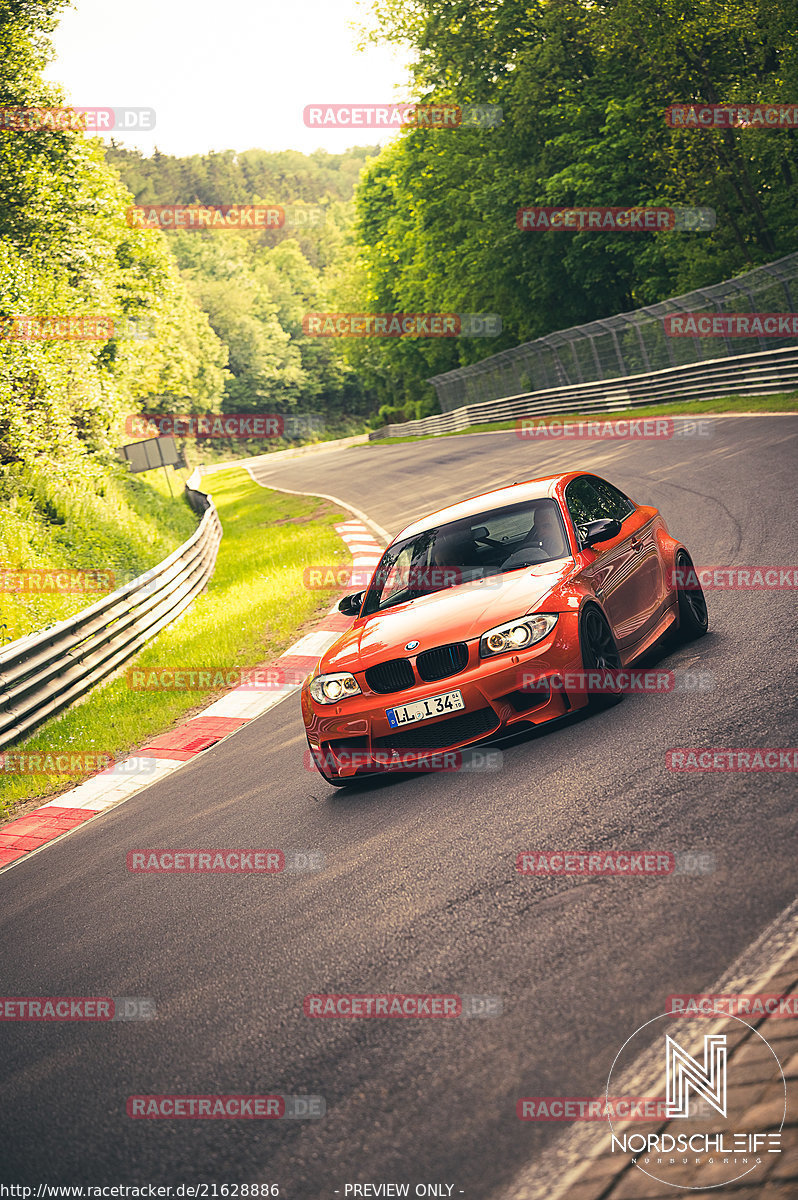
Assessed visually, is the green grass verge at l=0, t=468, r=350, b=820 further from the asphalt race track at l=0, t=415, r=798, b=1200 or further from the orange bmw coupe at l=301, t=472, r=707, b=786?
the orange bmw coupe at l=301, t=472, r=707, b=786

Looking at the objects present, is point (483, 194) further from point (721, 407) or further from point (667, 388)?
point (721, 407)

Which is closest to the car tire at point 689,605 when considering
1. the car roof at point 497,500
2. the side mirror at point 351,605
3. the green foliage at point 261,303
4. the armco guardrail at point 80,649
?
the car roof at point 497,500

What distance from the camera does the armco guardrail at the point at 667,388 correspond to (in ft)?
77.0

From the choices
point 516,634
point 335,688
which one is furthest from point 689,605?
point 335,688

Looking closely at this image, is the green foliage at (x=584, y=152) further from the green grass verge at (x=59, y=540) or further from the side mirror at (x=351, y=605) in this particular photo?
the side mirror at (x=351, y=605)

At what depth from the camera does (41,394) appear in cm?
2102

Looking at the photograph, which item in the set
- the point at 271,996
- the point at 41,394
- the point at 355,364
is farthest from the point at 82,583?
the point at 355,364

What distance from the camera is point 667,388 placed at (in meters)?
29.6

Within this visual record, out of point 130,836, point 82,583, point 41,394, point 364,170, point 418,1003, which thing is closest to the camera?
point 418,1003

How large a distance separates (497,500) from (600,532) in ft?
3.20

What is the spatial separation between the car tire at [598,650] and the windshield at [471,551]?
2.11ft

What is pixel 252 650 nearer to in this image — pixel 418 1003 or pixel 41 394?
pixel 418 1003

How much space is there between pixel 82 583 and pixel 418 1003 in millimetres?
15023

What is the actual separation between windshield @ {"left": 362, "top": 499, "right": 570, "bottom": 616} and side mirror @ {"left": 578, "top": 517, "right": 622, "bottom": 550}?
5.7 inches
